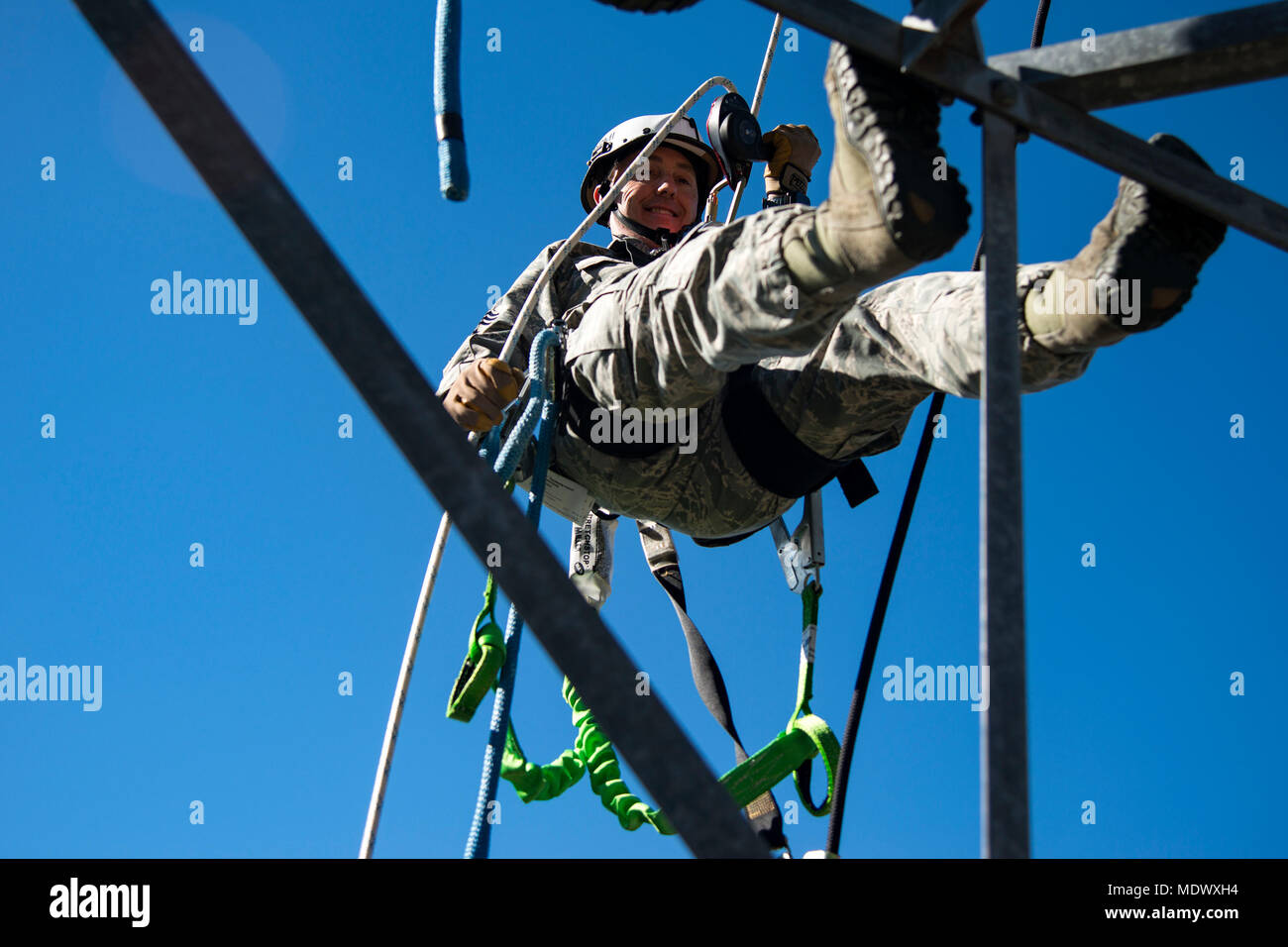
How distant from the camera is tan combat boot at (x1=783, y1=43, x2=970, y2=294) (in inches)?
82.4

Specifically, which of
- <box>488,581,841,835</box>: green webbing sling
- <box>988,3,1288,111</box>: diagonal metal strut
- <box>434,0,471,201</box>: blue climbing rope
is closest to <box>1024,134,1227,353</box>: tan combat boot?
<box>988,3,1288,111</box>: diagonal metal strut

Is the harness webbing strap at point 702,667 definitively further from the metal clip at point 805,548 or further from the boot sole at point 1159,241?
the boot sole at point 1159,241

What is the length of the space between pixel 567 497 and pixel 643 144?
1.62 m

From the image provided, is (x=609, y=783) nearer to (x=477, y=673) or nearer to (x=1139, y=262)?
(x=477, y=673)

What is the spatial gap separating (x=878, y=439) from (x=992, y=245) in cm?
182

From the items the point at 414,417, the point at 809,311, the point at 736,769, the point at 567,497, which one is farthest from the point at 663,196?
the point at 414,417

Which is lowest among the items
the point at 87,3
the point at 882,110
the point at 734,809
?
the point at 734,809

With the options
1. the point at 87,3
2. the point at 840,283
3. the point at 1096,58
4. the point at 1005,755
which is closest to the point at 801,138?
the point at 840,283

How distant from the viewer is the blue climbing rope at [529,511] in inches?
105

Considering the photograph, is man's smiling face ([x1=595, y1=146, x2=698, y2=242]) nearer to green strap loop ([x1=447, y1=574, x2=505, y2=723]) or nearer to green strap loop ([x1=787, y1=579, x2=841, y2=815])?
green strap loop ([x1=787, y1=579, x2=841, y2=815])

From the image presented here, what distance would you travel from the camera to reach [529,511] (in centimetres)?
315
